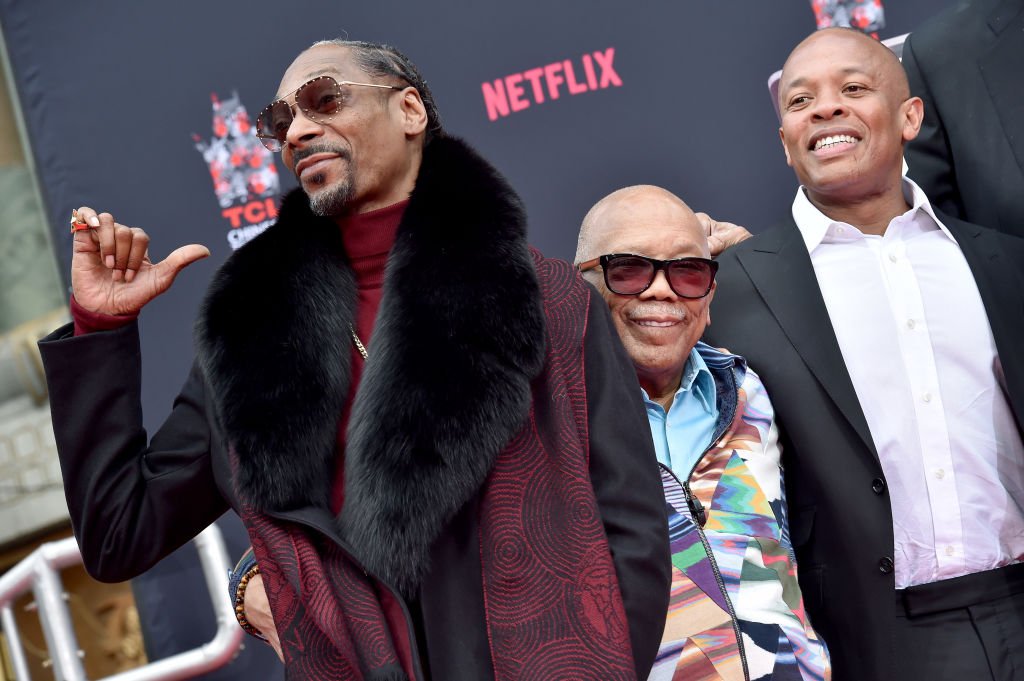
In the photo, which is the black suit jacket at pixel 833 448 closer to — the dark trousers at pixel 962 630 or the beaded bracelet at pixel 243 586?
Answer: the dark trousers at pixel 962 630

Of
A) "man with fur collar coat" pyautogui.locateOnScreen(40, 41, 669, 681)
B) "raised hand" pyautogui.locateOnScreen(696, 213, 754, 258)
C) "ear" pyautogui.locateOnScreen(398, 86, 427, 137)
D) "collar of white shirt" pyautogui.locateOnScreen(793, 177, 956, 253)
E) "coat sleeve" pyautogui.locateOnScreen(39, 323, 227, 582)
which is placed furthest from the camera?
"raised hand" pyautogui.locateOnScreen(696, 213, 754, 258)

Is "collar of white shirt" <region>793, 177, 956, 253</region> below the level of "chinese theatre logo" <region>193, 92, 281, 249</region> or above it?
below

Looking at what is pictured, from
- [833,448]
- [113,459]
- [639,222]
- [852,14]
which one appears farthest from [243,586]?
[852,14]

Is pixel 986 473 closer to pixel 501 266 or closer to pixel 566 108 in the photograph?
pixel 501 266

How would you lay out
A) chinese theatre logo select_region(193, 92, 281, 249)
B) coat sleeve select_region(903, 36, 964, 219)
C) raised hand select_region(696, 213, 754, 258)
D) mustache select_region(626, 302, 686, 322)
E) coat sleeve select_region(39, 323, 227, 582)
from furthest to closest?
chinese theatre logo select_region(193, 92, 281, 249) → coat sleeve select_region(903, 36, 964, 219) → raised hand select_region(696, 213, 754, 258) → mustache select_region(626, 302, 686, 322) → coat sleeve select_region(39, 323, 227, 582)

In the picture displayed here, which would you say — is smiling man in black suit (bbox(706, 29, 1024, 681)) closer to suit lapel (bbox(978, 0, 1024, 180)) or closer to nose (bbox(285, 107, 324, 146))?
suit lapel (bbox(978, 0, 1024, 180))

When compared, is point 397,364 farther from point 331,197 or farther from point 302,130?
point 302,130

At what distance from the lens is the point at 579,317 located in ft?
5.70

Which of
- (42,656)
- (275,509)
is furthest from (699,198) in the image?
(42,656)

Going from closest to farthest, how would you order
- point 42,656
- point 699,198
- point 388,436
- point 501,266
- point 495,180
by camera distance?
point 388,436
point 501,266
point 495,180
point 699,198
point 42,656

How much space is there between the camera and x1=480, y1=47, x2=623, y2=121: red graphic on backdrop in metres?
3.27

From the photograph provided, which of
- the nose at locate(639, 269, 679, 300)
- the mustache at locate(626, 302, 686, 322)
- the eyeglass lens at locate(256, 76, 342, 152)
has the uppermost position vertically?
the eyeglass lens at locate(256, 76, 342, 152)

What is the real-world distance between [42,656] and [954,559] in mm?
2888

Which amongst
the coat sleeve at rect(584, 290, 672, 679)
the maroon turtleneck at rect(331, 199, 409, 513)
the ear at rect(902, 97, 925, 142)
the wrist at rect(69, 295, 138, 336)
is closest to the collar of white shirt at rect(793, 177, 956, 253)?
the ear at rect(902, 97, 925, 142)
